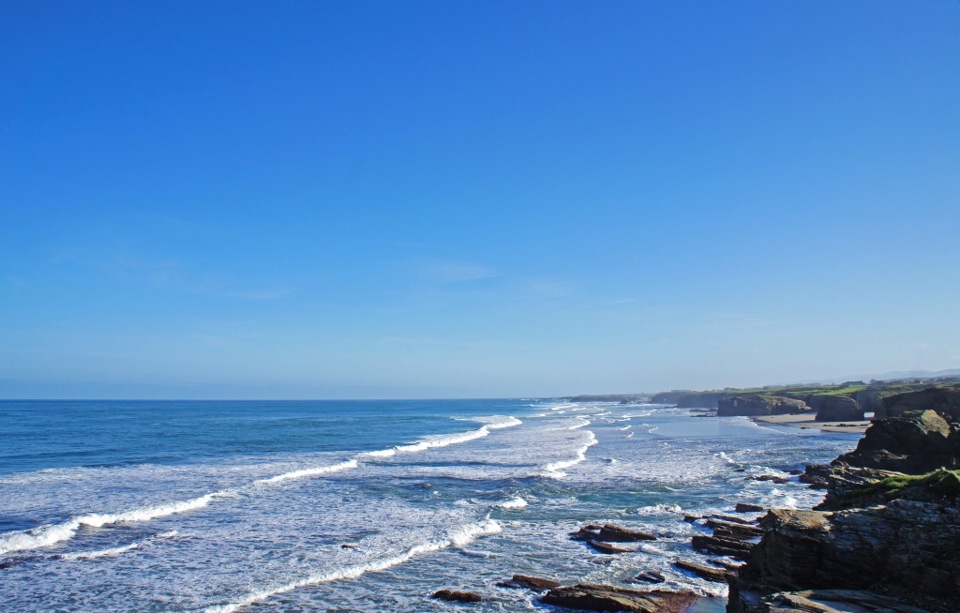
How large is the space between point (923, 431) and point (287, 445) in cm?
5257

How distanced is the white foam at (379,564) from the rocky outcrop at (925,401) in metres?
49.1

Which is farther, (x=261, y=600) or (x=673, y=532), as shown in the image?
(x=673, y=532)

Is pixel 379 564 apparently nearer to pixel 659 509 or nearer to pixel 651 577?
pixel 651 577

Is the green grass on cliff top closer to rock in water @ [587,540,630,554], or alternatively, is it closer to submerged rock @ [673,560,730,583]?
submerged rock @ [673,560,730,583]

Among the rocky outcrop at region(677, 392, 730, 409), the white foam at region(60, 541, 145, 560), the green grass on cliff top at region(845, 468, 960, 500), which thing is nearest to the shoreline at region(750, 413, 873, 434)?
the green grass on cliff top at region(845, 468, 960, 500)

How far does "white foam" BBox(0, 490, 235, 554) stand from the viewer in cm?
2295

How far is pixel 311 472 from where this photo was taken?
41.5 metres

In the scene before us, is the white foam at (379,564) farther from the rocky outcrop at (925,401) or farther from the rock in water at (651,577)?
the rocky outcrop at (925,401)

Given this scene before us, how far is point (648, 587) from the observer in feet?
58.2

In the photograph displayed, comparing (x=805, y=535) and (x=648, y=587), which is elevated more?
(x=805, y=535)

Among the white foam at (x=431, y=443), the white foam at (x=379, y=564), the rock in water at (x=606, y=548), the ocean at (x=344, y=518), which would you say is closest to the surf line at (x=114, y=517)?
the ocean at (x=344, y=518)

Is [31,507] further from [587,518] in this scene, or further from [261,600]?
[587,518]

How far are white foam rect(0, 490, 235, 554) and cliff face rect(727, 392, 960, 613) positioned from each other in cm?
2435

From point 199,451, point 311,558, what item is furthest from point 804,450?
point 199,451
